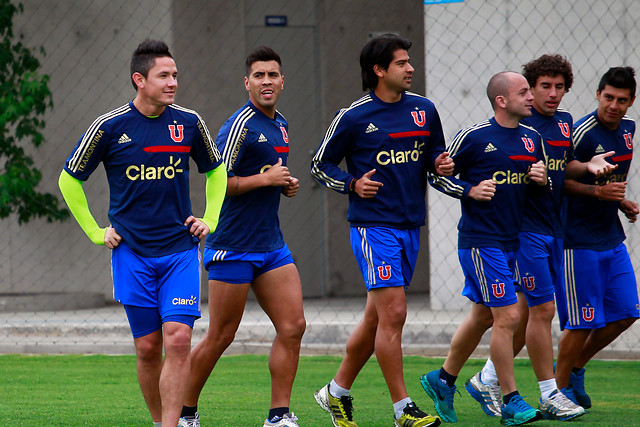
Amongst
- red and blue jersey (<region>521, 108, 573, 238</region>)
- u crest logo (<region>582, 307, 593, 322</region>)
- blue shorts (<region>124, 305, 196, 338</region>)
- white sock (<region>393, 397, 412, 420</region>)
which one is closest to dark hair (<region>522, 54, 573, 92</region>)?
red and blue jersey (<region>521, 108, 573, 238</region>)

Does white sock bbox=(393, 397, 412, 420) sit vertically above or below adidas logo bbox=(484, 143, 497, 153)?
below

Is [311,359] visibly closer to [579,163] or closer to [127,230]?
[579,163]

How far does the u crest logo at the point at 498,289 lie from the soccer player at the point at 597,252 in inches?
39.4

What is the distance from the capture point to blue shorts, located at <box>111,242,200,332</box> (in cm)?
484

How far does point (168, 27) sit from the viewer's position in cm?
1154

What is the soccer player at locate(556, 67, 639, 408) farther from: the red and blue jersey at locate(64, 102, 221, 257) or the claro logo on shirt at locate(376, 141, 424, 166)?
the red and blue jersey at locate(64, 102, 221, 257)

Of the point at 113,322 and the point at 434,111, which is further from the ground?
the point at 434,111

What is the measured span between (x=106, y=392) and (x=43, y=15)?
5932 millimetres

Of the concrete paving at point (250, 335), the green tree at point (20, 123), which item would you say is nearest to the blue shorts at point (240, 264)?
the concrete paving at point (250, 335)

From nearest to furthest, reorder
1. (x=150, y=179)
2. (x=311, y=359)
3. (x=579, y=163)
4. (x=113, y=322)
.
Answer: (x=150, y=179), (x=579, y=163), (x=311, y=359), (x=113, y=322)

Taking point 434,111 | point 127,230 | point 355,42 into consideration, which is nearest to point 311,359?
point 434,111

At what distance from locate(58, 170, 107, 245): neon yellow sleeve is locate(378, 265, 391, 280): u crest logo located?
153cm

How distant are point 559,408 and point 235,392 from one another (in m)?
2.42

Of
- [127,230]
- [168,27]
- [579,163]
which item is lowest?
[127,230]
